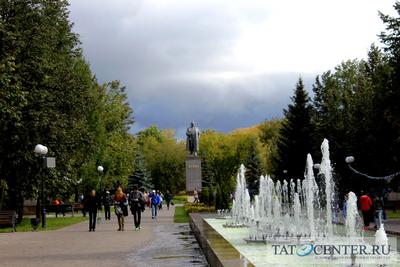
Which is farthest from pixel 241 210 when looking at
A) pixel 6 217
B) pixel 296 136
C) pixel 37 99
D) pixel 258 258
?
pixel 296 136

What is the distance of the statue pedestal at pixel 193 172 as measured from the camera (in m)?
46.3

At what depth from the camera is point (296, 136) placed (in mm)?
61375

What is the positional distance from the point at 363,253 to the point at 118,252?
6.29 m

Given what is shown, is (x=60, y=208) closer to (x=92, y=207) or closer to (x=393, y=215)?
(x=92, y=207)

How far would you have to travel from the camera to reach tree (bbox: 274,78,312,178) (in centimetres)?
6081

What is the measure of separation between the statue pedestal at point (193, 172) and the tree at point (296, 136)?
15752 millimetres

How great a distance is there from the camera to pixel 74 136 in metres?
32.3

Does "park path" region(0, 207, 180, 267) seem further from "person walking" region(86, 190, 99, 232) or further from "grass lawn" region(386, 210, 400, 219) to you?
"grass lawn" region(386, 210, 400, 219)

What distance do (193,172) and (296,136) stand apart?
58.9 ft

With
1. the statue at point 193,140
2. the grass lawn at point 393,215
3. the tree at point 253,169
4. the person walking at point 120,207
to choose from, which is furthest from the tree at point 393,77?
the tree at point 253,169

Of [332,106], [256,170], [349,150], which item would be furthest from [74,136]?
[256,170]

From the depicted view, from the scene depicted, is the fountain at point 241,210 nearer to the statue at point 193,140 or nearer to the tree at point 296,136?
the statue at point 193,140

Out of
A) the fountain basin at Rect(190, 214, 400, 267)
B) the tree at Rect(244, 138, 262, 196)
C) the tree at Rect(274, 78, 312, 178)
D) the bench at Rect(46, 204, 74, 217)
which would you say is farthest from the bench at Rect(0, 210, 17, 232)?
the tree at Rect(244, 138, 262, 196)

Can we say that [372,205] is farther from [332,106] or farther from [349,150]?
[332,106]
